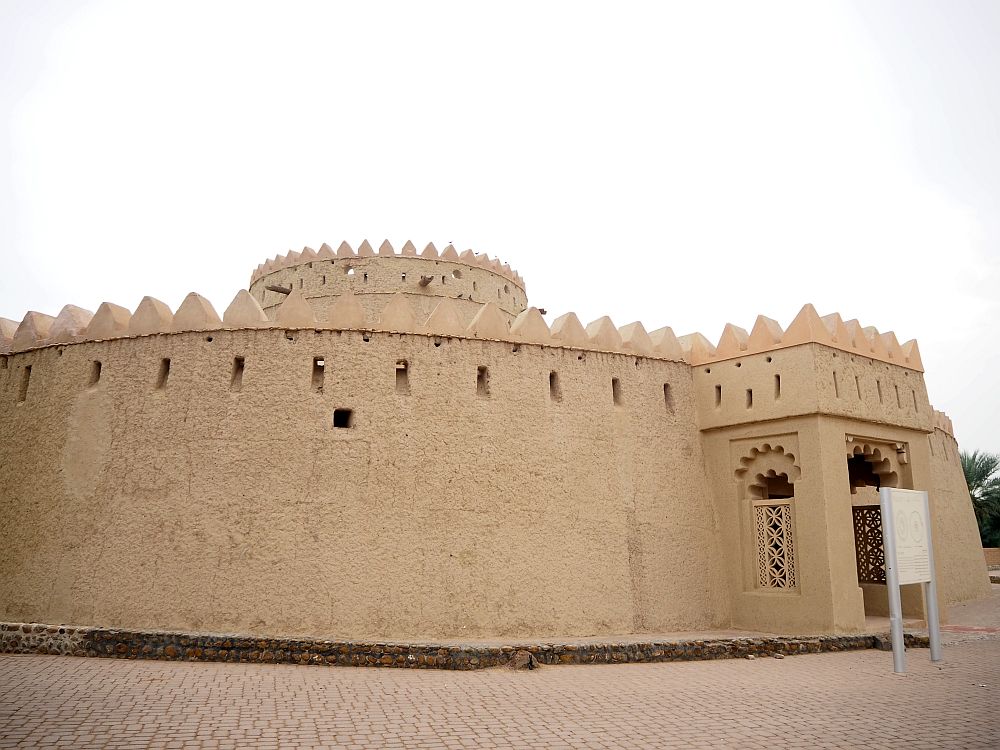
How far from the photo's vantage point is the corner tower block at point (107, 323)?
10.9 meters

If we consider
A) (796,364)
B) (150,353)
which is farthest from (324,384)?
(796,364)

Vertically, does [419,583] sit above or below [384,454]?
below

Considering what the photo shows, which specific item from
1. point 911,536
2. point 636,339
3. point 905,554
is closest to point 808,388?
point 911,536

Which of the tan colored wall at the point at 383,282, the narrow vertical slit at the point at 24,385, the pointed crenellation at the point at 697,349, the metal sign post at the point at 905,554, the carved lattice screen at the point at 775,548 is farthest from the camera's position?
the tan colored wall at the point at 383,282

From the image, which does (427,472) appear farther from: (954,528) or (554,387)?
(954,528)

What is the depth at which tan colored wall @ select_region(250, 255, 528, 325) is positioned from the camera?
16.2 metres

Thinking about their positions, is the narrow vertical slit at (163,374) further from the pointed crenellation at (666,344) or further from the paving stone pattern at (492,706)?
the pointed crenellation at (666,344)

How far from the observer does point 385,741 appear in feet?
16.8

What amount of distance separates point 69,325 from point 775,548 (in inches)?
446

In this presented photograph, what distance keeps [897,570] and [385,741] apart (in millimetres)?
6407

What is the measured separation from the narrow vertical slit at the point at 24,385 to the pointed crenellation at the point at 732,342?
1102 centimetres

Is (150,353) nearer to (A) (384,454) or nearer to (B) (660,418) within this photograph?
(A) (384,454)

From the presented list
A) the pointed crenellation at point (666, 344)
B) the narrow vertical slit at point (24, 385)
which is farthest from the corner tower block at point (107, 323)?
the pointed crenellation at point (666, 344)

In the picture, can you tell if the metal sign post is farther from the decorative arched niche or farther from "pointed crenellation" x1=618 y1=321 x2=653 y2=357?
"pointed crenellation" x1=618 y1=321 x2=653 y2=357
